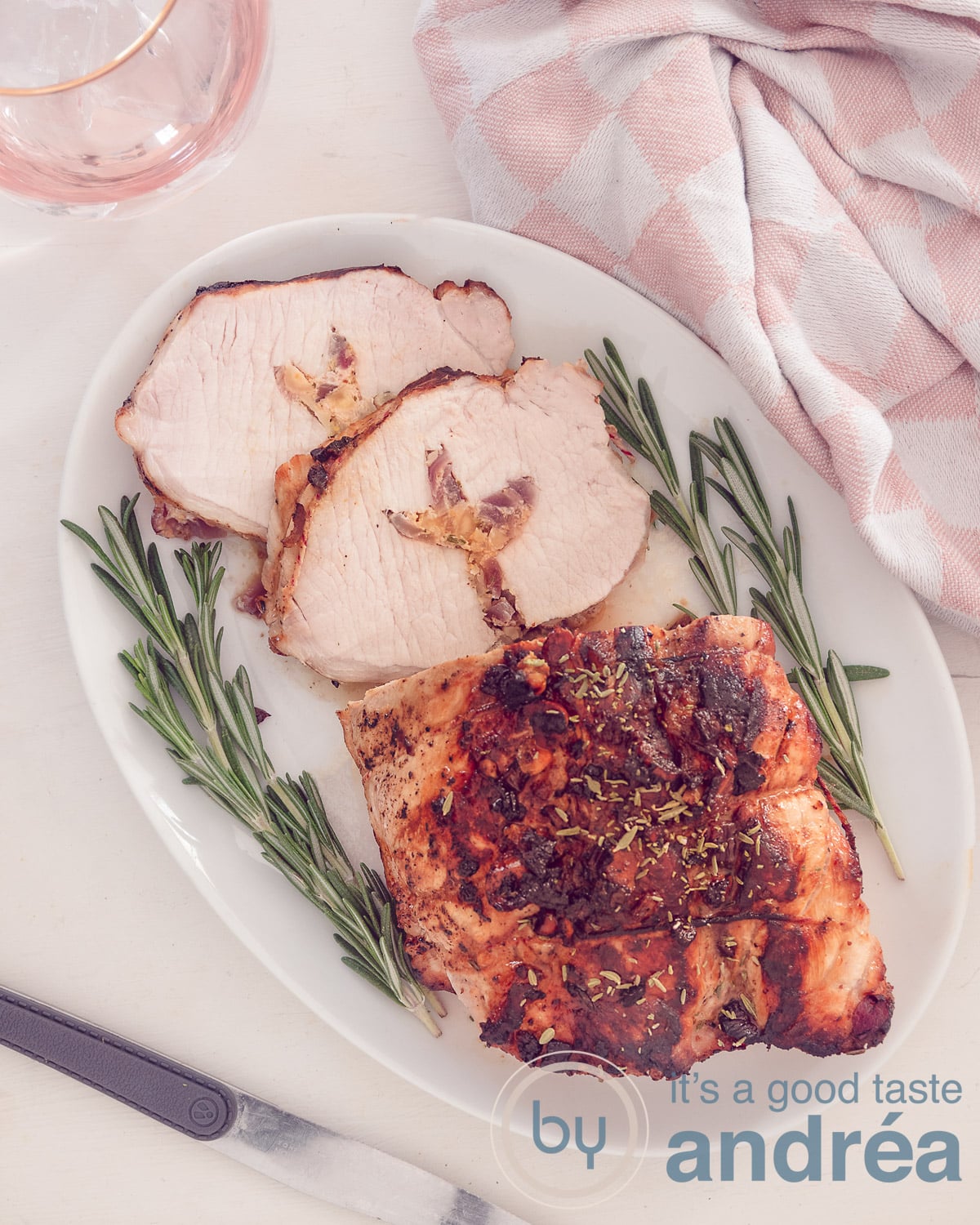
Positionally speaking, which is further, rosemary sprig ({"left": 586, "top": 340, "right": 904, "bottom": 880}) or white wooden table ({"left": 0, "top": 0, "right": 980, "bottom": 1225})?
white wooden table ({"left": 0, "top": 0, "right": 980, "bottom": 1225})

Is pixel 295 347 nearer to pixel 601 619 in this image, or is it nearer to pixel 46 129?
pixel 46 129

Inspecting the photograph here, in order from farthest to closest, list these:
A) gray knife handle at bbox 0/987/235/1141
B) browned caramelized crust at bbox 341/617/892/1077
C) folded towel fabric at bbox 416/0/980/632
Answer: gray knife handle at bbox 0/987/235/1141 < folded towel fabric at bbox 416/0/980/632 < browned caramelized crust at bbox 341/617/892/1077

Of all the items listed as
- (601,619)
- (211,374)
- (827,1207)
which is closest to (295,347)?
(211,374)

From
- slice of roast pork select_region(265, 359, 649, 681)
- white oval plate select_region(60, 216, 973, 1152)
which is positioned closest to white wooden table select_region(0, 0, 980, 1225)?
white oval plate select_region(60, 216, 973, 1152)

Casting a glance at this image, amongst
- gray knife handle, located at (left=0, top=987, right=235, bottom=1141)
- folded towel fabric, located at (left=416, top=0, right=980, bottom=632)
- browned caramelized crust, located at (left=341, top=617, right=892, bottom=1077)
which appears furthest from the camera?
gray knife handle, located at (left=0, top=987, right=235, bottom=1141)

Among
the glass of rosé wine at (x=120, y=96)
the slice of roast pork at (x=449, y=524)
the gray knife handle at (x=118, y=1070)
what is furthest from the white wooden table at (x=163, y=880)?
the slice of roast pork at (x=449, y=524)

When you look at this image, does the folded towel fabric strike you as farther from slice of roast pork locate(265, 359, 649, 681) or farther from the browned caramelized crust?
the browned caramelized crust

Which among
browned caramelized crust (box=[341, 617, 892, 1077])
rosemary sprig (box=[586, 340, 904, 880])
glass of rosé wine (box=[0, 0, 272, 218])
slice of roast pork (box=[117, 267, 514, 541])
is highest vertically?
glass of rosé wine (box=[0, 0, 272, 218])
